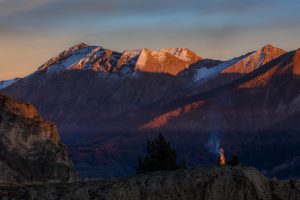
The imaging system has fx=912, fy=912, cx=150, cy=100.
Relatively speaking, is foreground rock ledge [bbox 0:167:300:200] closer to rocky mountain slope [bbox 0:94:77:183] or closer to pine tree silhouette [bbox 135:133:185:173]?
rocky mountain slope [bbox 0:94:77:183]

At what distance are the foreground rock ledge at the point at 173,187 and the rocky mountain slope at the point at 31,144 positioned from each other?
20771 millimetres

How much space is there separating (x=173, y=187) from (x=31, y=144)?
106ft

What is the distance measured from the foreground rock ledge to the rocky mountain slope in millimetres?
20771

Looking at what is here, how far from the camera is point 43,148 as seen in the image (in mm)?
56281

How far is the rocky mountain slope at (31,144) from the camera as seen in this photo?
49.4 metres

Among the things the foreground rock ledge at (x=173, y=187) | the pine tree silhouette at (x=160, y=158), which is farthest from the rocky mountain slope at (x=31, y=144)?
the foreground rock ledge at (x=173, y=187)

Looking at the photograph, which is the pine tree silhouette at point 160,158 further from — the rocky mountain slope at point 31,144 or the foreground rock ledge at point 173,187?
the foreground rock ledge at point 173,187

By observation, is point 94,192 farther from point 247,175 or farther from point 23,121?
point 23,121

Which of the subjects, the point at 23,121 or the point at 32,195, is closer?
the point at 32,195

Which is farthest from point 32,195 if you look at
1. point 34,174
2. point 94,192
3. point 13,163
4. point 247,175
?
point 34,174

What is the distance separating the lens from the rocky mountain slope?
49.4 meters

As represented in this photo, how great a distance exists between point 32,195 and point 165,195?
11.8 feet

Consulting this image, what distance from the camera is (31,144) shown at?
55.7m

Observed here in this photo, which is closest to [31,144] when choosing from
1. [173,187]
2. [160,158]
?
[160,158]
